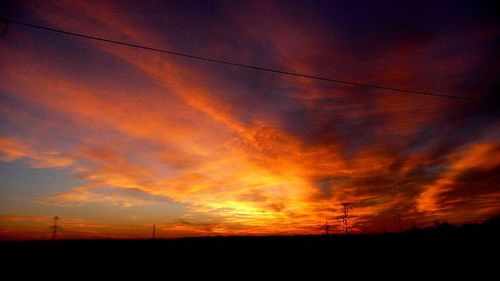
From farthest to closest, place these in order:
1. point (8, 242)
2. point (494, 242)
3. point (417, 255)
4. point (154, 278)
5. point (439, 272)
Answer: point (8, 242) < point (494, 242) < point (417, 255) < point (439, 272) < point (154, 278)

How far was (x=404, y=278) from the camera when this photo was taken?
1212 cm

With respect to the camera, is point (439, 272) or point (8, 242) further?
point (8, 242)

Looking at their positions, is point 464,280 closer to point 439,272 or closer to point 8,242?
point 439,272

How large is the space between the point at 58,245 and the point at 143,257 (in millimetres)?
6567

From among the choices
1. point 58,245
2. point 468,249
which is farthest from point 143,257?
point 468,249

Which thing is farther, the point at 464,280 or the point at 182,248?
the point at 182,248

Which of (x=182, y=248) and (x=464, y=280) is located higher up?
(x=182, y=248)

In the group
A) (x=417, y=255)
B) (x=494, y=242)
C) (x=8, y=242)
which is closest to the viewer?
(x=417, y=255)

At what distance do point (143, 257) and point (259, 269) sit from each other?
479 centimetres

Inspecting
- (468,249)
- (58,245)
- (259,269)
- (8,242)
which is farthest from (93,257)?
(468,249)

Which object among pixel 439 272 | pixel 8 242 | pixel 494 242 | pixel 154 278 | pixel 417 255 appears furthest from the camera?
pixel 8 242

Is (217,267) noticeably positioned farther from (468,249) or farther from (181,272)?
(468,249)

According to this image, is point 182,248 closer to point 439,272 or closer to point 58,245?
point 58,245

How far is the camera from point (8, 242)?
18.0m
